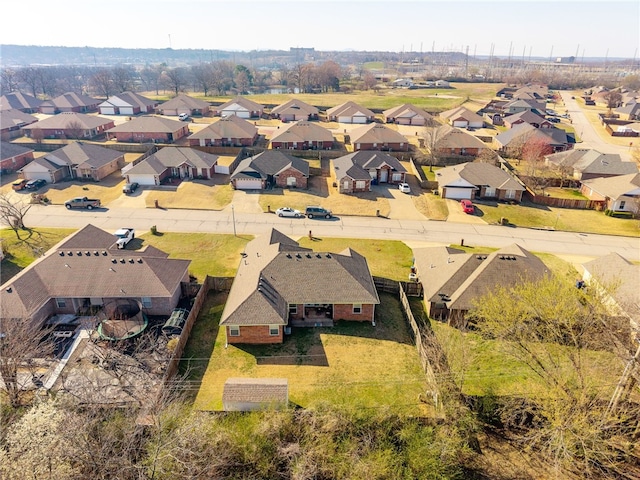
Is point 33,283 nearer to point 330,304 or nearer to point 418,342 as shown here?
point 330,304

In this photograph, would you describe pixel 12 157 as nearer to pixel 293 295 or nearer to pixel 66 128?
pixel 66 128

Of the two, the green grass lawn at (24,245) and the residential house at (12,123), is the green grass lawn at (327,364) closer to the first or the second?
the green grass lawn at (24,245)

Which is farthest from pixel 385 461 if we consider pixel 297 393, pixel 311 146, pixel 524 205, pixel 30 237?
pixel 311 146

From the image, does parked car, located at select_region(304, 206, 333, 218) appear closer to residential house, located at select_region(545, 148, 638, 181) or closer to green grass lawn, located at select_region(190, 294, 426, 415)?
green grass lawn, located at select_region(190, 294, 426, 415)

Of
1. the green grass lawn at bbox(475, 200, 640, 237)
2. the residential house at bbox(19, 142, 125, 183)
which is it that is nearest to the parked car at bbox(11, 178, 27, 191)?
the residential house at bbox(19, 142, 125, 183)

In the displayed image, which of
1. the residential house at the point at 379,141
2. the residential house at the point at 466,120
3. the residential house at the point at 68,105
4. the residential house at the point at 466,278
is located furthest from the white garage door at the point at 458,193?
the residential house at the point at 68,105

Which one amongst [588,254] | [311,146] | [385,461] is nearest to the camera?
[385,461]
